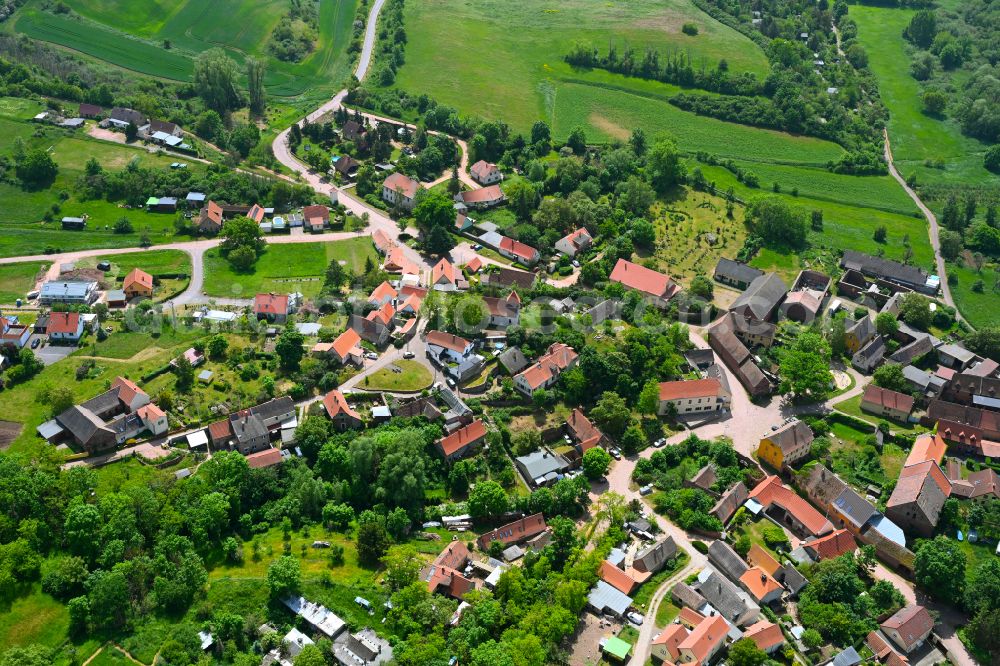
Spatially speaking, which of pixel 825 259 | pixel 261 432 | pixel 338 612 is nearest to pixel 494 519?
pixel 338 612

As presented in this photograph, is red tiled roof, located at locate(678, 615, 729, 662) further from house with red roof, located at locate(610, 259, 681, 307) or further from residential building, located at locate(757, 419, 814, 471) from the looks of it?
house with red roof, located at locate(610, 259, 681, 307)

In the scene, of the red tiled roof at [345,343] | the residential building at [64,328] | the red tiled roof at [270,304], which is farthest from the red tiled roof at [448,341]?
the residential building at [64,328]

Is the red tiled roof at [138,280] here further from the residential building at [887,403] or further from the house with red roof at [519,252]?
the residential building at [887,403]

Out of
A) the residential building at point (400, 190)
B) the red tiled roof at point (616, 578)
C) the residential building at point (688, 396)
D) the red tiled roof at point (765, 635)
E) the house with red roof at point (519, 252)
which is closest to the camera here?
the red tiled roof at point (765, 635)

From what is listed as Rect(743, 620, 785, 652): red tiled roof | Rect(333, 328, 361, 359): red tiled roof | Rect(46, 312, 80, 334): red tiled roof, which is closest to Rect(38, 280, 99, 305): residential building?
Rect(46, 312, 80, 334): red tiled roof

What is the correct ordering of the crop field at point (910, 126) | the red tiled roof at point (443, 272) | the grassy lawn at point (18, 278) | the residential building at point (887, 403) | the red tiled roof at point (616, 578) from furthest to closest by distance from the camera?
the crop field at point (910, 126), the red tiled roof at point (443, 272), the grassy lawn at point (18, 278), the residential building at point (887, 403), the red tiled roof at point (616, 578)
